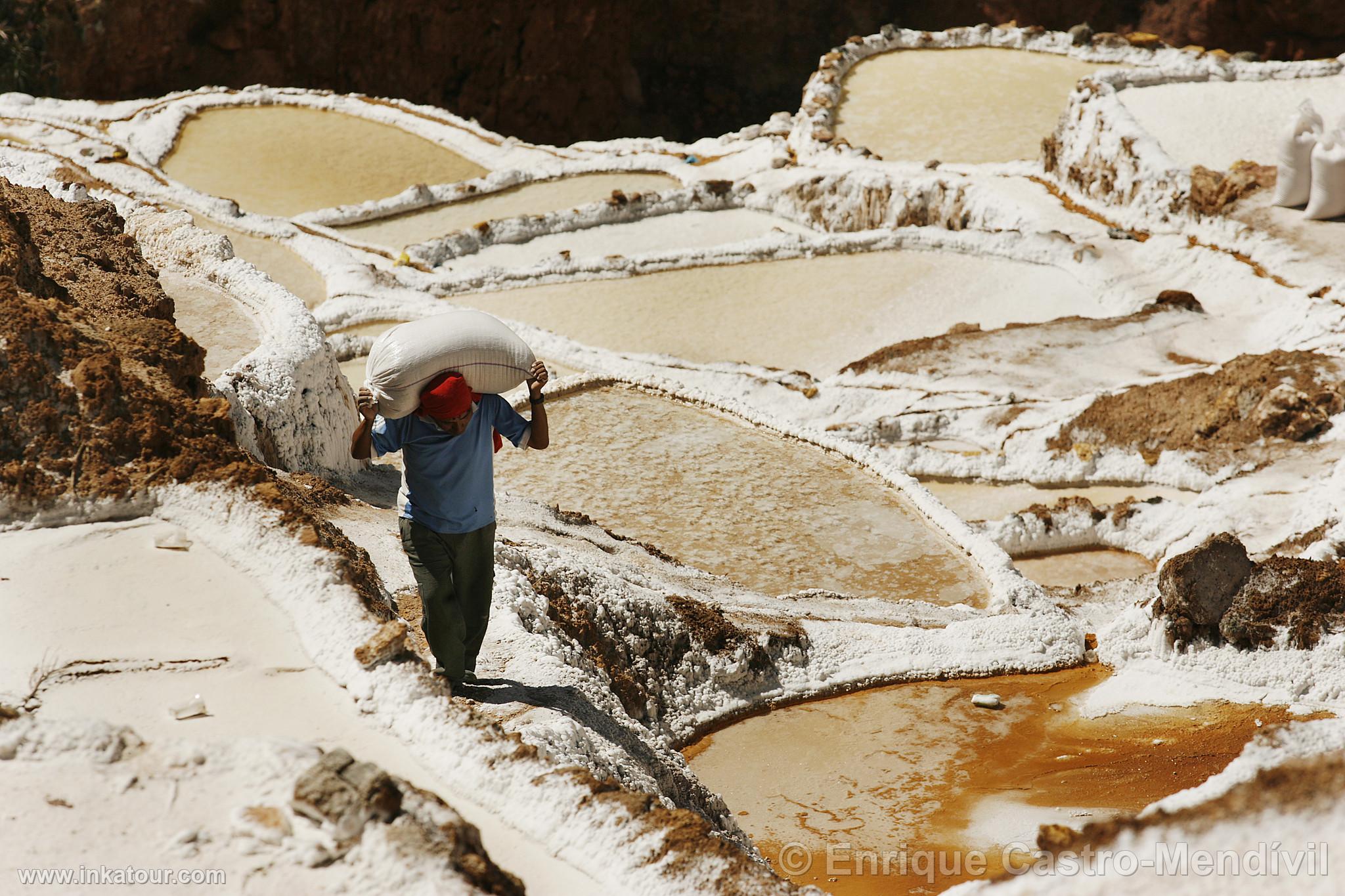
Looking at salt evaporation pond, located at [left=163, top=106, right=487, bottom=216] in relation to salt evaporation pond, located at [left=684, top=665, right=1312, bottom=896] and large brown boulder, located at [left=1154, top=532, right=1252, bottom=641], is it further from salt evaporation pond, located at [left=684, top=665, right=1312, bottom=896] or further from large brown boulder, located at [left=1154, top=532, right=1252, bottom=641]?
large brown boulder, located at [left=1154, top=532, right=1252, bottom=641]

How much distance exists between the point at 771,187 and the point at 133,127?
698cm

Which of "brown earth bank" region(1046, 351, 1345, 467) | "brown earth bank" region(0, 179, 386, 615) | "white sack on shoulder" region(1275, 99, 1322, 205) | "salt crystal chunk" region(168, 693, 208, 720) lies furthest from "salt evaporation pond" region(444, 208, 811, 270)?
"salt crystal chunk" region(168, 693, 208, 720)

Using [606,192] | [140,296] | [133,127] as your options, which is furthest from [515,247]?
[140,296]

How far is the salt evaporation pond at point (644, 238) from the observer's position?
1253cm

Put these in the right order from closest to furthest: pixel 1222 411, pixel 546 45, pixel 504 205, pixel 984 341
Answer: pixel 1222 411 → pixel 984 341 → pixel 504 205 → pixel 546 45

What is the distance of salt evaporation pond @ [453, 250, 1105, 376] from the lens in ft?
34.5

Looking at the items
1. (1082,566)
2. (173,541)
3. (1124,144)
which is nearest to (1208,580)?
(1082,566)

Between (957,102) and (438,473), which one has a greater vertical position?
(957,102)

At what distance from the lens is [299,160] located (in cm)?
1479

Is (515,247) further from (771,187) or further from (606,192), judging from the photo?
(771,187)

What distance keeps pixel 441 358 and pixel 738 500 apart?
3.85 meters

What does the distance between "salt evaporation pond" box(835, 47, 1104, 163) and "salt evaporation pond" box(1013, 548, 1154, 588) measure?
7935 millimetres

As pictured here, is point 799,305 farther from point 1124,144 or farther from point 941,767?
point 941,767

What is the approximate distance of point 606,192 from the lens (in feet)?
47.5
